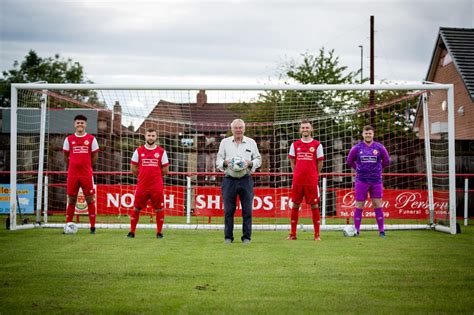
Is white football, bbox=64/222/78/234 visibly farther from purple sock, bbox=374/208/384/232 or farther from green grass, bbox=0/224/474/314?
purple sock, bbox=374/208/384/232

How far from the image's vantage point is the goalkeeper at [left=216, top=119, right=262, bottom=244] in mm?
10102

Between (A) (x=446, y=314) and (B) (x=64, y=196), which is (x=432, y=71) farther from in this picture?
(A) (x=446, y=314)

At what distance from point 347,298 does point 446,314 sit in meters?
0.82

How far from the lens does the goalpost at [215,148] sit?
498 inches

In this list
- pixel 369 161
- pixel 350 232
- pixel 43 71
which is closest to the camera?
pixel 369 161

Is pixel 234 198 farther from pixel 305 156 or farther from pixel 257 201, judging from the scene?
pixel 257 201

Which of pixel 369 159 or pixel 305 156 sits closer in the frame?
pixel 305 156

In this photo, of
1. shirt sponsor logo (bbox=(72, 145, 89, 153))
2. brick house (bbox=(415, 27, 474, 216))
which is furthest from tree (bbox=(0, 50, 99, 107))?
shirt sponsor logo (bbox=(72, 145, 89, 153))

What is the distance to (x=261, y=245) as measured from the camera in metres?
9.61

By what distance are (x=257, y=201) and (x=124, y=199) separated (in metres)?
3.41

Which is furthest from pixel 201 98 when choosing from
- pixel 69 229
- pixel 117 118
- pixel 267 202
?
pixel 69 229

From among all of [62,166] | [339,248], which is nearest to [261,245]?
[339,248]

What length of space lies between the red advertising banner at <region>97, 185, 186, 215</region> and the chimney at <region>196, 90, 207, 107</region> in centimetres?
294

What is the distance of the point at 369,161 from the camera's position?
11.3 metres
